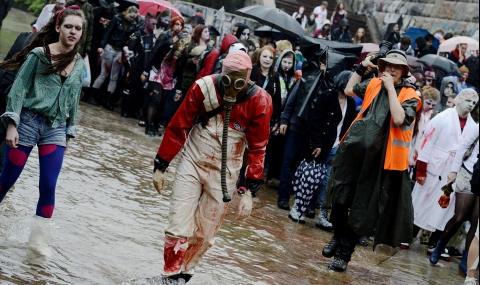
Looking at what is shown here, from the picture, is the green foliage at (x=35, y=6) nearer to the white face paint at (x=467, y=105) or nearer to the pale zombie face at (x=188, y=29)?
the pale zombie face at (x=188, y=29)

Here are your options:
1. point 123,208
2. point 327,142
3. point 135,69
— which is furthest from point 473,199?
point 135,69

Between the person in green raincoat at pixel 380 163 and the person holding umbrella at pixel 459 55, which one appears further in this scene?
the person holding umbrella at pixel 459 55

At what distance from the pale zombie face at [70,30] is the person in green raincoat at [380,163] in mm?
2718

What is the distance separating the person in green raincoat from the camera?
7035mm

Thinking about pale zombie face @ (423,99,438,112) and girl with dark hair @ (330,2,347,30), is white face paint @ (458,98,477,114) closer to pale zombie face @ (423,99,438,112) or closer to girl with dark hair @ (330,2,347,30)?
pale zombie face @ (423,99,438,112)

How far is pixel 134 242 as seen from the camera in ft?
21.9

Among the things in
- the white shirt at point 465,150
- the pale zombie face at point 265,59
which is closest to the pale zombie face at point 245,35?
the pale zombie face at point 265,59

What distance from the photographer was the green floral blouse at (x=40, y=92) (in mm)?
5633

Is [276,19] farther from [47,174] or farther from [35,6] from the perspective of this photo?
[35,6]

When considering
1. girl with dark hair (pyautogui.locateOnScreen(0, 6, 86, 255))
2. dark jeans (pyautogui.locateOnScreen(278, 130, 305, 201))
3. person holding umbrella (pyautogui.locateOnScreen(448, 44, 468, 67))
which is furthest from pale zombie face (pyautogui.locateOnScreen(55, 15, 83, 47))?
person holding umbrella (pyautogui.locateOnScreen(448, 44, 468, 67))

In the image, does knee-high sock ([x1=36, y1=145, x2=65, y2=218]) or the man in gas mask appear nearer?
the man in gas mask

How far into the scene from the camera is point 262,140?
5641 millimetres

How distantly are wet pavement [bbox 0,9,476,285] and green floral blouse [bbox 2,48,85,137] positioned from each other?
1027 millimetres

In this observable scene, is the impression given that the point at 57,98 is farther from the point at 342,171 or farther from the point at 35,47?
the point at 342,171
